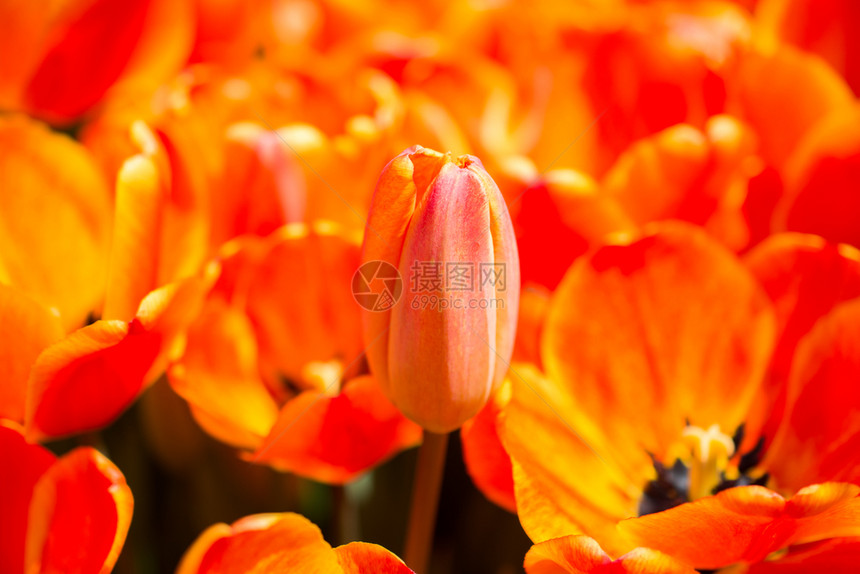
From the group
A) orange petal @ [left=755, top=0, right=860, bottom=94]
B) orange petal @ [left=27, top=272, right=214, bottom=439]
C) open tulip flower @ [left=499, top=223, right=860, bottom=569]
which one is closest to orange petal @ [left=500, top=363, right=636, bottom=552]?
open tulip flower @ [left=499, top=223, right=860, bottom=569]

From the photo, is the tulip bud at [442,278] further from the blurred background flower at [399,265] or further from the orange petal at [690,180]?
the orange petal at [690,180]

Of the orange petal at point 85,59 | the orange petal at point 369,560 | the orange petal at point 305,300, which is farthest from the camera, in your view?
the orange petal at point 85,59

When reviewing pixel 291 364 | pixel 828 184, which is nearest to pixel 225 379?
pixel 291 364

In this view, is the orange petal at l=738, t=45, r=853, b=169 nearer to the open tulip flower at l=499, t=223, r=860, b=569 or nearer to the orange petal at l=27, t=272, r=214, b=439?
the open tulip flower at l=499, t=223, r=860, b=569

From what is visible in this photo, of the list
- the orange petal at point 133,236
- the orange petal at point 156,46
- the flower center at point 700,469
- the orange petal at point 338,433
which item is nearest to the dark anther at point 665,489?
the flower center at point 700,469

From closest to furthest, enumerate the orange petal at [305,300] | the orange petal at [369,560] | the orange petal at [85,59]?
1. the orange petal at [369,560]
2. the orange petal at [305,300]
3. the orange petal at [85,59]

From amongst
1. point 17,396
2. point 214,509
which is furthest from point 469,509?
point 17,396

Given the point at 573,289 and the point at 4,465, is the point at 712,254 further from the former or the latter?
the point at 4,465

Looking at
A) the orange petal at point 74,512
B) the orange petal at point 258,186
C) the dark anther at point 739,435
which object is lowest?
the dark anther at point 739,435
